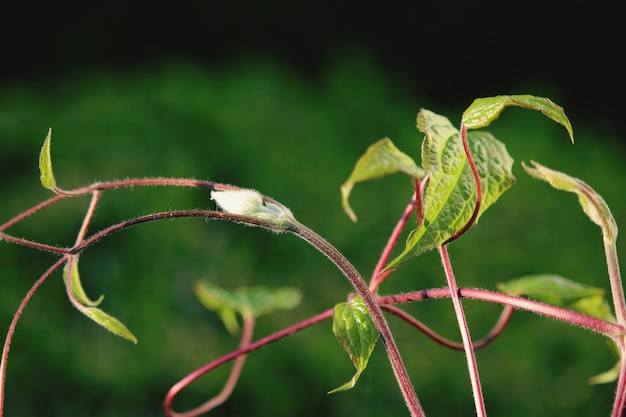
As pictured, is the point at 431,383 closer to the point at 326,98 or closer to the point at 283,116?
the point at 283,116

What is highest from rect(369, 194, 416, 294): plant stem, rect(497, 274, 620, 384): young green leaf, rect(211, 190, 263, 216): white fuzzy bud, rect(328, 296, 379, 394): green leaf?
rect(211, 190, 263, 216): white fuzzy bud

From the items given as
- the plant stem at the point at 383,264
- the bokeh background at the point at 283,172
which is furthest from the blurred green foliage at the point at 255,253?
the plant stem at the point at 383,264

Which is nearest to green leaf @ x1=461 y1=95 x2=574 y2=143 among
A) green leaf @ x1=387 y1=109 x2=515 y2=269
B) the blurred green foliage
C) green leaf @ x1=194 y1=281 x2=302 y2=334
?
green leaf @ x1=387 y1=109 x2=515 y2=269

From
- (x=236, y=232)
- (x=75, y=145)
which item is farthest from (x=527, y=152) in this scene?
(x=75, y=145)

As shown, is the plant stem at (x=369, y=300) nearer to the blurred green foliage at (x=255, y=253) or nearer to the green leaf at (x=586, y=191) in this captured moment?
the green leaf at (x=586, y=191)

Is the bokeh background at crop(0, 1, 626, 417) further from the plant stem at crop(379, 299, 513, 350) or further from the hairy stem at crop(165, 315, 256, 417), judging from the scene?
the plant stem at crop(379, 299, 513, 350)

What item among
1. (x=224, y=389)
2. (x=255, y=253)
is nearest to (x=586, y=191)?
(x=224, y=389)

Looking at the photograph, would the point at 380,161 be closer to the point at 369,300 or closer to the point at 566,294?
the point at 369,300
